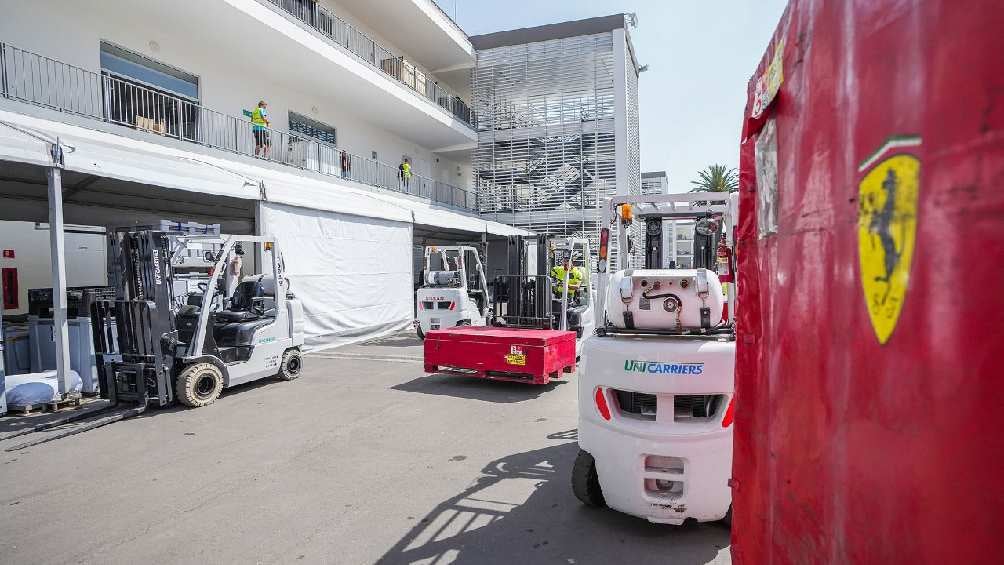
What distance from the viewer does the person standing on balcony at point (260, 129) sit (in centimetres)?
1616

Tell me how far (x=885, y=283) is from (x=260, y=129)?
1801 centimetres

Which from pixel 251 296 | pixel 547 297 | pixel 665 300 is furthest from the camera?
pixel 547 297

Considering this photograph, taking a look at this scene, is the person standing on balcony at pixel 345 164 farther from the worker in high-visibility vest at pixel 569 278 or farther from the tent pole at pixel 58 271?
the tent pole at pixel 58 271

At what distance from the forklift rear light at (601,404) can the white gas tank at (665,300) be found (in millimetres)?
610

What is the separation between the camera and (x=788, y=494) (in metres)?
1.32

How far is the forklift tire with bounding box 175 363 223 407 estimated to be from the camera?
7.48 metres

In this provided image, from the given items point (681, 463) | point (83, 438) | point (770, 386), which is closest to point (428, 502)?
point (681, 463)

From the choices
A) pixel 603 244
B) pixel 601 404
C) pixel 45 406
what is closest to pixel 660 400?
pixel 601 404

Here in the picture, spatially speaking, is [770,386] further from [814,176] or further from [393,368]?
[393,368]

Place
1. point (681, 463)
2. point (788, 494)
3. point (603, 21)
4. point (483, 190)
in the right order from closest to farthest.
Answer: point (788, 494) < point (681, 463) < point (603, 21) < point (483, 190)

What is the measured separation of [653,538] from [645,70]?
32570 mm

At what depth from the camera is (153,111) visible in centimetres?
1372

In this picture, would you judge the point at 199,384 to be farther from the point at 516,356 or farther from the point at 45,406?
the point at 516,356

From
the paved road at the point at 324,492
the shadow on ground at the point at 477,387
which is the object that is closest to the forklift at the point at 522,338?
the shadow on ground at the point at 477,387
